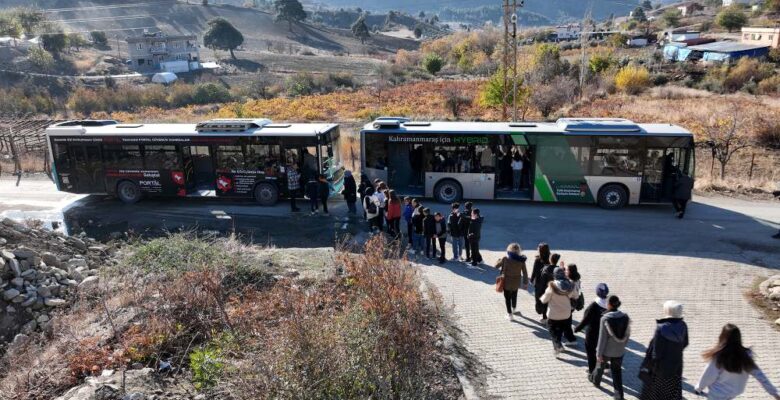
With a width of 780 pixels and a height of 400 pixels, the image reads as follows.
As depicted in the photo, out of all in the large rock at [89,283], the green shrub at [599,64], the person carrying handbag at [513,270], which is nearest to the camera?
the person carrying handbag at [513,270]

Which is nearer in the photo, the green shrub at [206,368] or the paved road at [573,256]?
the green shrub at [206,368]

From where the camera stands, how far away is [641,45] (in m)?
86.3

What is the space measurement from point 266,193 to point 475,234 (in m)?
8.38

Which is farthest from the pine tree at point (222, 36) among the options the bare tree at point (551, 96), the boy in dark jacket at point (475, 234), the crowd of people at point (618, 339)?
the crowd of people at point (618, 339)

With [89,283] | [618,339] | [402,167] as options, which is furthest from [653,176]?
[89,283]

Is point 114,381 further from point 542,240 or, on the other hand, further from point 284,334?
point 542,240

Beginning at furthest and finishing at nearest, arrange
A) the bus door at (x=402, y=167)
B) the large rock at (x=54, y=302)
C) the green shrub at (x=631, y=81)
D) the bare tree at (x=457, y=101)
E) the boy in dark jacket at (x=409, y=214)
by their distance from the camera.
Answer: the green shrub at (x=631, y=81)
the bare tree at (x=457, y=101)
the bus door at (x=402, y=167)
the boy in dark jacket at (x=409, y=214)
the large rock at (x=54, y=302)

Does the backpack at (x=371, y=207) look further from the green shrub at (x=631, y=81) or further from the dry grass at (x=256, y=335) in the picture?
the green shrub at (x=631, y=81)

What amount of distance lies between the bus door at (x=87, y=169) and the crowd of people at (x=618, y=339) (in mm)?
15011

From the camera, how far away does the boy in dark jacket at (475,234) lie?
12078mm

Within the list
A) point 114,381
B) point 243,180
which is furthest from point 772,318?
point 243,180

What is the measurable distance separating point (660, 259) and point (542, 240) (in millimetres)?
2874

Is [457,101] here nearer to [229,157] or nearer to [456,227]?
[229,157]

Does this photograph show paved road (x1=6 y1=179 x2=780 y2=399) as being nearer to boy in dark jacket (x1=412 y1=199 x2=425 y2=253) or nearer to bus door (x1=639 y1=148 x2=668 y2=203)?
bus door (x1=639 y1=148 x2=668 y2=203)
